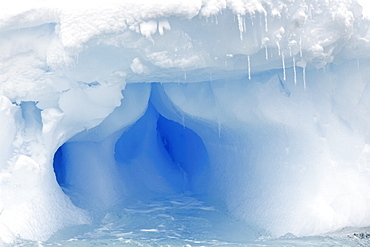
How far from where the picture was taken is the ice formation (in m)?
5.09

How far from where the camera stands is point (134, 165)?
8.94 metres

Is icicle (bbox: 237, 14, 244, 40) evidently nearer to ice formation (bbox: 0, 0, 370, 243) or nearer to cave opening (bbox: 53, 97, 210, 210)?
ice formation (bbox: 0, 0, 370, 243)

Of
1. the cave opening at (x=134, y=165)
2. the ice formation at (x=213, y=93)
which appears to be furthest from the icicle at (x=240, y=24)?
the cave opening at (x=134, y=165)

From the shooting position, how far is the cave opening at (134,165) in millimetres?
7387

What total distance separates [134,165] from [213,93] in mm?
2790

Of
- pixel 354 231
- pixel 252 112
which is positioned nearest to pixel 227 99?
pixel 252 112

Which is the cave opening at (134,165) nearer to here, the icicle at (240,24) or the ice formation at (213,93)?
the ice formation at (213,93)

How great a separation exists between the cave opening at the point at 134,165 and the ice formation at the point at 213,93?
0.08 metres

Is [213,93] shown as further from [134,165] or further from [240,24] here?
[134,165]

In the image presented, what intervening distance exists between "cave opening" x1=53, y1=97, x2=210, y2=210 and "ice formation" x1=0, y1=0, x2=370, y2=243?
8cm

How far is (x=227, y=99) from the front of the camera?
6.50 metres

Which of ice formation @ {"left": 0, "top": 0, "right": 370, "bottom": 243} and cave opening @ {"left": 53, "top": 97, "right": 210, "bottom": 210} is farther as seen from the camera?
cave opening @ {"left": 53, "top": 97, "right": 210, "bottom": 210}

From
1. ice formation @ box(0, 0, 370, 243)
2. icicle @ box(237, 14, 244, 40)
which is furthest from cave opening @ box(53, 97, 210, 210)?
icicle @ box(237, 14, 244, 40)

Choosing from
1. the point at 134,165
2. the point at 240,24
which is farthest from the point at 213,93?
the point at 134,165
